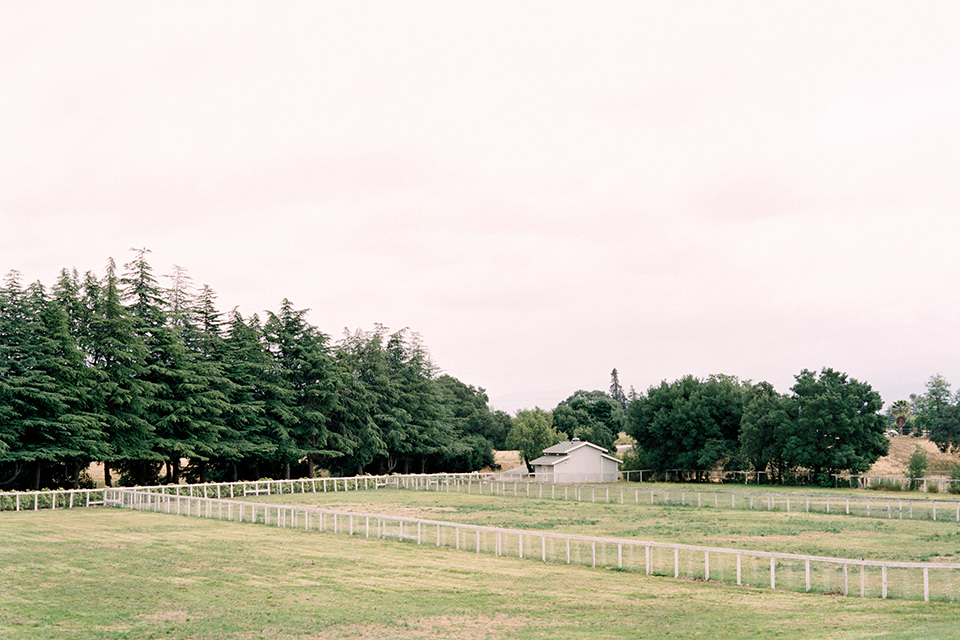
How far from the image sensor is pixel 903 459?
104m

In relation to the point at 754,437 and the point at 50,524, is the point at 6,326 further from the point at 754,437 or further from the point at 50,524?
the point at 754,437

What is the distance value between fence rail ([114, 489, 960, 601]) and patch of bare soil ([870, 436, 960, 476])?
7348cm

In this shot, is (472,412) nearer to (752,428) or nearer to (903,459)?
(752,428)

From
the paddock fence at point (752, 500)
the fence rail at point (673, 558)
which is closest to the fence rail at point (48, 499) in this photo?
the fence rail at point (673, 558)

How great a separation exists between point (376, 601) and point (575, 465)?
67.0m

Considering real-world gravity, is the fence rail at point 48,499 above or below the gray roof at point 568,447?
below

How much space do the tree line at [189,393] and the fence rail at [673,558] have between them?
25724 millimetres

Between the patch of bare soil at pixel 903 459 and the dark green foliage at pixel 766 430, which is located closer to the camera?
the dark green foliage at pixel 766 430

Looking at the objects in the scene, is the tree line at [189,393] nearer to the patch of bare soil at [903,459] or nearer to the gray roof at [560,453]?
the gray roof at [560,453]

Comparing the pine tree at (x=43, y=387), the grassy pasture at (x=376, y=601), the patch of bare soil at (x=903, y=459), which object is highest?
the pine tree at (x=43, y=387)

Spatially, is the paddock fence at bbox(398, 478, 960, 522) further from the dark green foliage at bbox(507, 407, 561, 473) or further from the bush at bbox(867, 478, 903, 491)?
the dark green foliage at bbox(507, 407, 561, 473)

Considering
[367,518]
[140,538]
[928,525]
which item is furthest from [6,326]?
[928,525]

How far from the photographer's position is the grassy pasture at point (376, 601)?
17.7 metres

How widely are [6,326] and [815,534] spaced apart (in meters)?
54.1
